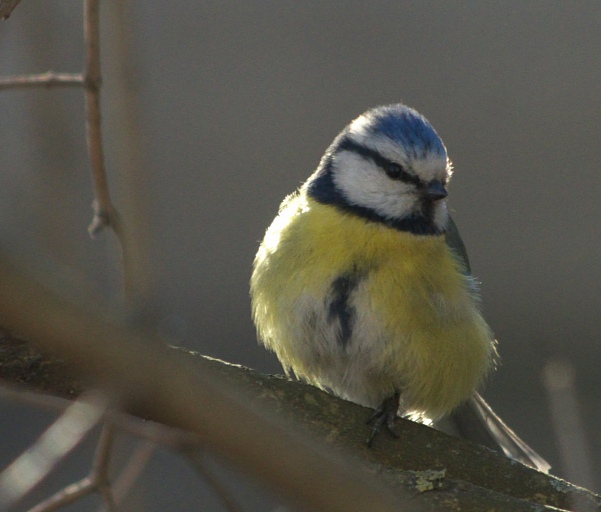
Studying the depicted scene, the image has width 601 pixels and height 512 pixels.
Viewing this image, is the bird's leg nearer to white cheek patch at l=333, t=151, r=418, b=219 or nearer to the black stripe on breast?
the black stripe on breast

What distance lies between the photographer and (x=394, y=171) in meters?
1.89

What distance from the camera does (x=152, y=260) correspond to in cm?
114

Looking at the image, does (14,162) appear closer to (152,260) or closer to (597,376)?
(152,260)

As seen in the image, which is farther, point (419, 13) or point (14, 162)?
point (419, 13)

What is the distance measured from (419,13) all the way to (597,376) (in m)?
2.03

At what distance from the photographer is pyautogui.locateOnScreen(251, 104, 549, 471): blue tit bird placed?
1.78 m

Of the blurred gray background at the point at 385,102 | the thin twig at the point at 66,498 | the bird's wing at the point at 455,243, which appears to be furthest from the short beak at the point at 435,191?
the blurred gray background at the point at 385,102

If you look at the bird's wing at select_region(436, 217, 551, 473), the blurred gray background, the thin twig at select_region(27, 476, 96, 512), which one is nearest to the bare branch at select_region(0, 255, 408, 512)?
the thin twig at select_region(27, 476, 96, 512)

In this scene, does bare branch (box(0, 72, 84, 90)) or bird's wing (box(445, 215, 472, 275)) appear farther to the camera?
bird's wing (box(445, 215, 472, 275))

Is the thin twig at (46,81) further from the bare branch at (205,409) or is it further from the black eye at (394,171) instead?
the bare branch at (205,409)

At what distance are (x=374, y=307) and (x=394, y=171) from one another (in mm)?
333

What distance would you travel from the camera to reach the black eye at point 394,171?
1882 mm

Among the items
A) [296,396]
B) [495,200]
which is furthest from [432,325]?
[495,200]

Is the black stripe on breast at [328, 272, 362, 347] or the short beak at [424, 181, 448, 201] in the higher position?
the short beak at [424, 181, 448, 201]
